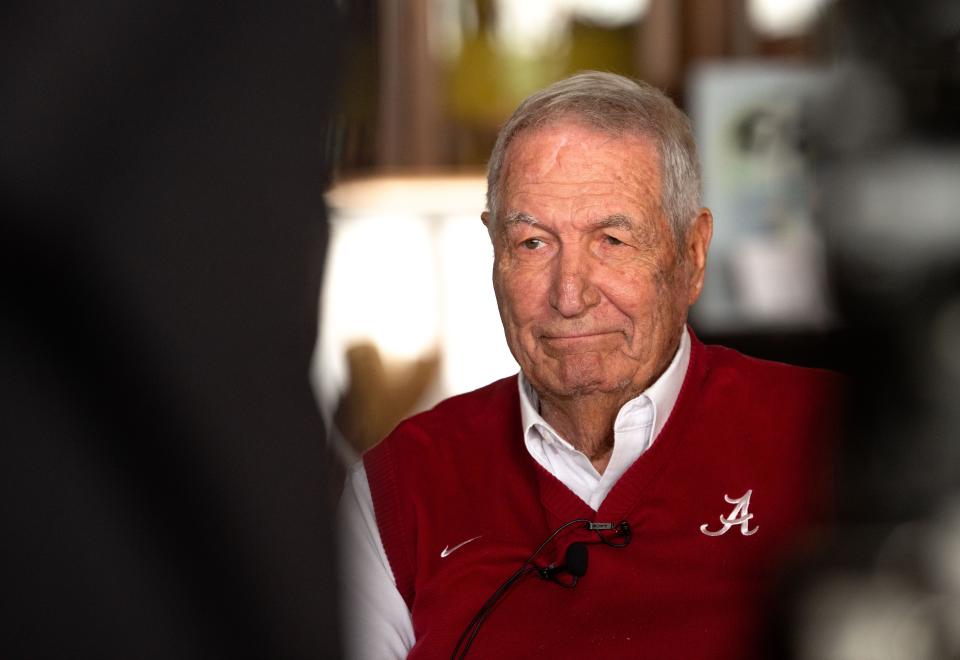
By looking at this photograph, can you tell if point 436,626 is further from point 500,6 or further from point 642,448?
point 500,6

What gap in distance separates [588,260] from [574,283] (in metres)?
0.04

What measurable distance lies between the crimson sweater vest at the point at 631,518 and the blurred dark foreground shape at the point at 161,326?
3.45ft

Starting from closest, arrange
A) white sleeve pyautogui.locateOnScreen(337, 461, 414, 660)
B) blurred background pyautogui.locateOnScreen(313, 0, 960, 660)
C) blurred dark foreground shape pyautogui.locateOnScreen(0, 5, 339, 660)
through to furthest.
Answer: blurred dark foreground shape pyautogui.locateOnScreen(0, 5, 339, 660)
white sleeve pyautogui.locateOnScreen(337, 461, 414, 660)
blurred background pyautogui.locateOnScreen(313, 0, 960, 660)

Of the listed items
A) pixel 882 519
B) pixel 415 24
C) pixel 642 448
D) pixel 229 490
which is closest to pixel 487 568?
pixel 642 448

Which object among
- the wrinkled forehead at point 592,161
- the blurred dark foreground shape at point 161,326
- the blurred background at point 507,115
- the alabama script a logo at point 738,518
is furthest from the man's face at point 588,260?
the blurred dark foreground shape at point 161,326

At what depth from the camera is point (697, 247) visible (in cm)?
157

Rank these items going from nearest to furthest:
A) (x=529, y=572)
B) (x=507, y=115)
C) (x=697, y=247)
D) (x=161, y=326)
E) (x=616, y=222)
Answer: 1. (x=161, y=326)
2. (x=529, y=572)
3. (x=616, y=222)
4. (x=697, y=247)
5. (x=507, y=115)

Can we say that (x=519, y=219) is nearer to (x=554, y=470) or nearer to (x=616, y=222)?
(x=616, y=222)

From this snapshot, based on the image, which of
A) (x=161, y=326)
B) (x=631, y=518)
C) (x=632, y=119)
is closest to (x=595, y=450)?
(x=631, y=518)

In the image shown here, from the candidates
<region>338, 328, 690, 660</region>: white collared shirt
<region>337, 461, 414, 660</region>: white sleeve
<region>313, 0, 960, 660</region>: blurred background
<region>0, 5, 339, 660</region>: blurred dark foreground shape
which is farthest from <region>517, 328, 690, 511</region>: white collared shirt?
<region>0, 5, 339, 660</region>: blurred dark foreground shape

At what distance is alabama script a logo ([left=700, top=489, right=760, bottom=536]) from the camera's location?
134 centimetres

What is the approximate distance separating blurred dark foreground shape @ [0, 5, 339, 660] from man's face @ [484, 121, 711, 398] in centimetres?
128

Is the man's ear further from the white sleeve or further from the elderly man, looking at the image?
the white sleeve

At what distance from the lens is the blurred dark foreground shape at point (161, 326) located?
0.54 feet
